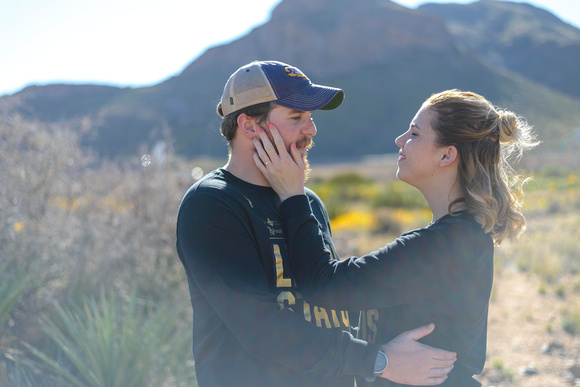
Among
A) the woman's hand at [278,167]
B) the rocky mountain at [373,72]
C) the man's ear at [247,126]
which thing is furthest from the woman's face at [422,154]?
the rocky mountain at [373,72]

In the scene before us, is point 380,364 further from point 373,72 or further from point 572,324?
point 373,72

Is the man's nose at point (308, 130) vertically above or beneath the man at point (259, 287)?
above

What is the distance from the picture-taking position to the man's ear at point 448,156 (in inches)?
88.0

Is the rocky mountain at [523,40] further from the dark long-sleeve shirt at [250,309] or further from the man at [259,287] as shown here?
the dark long-sleeve shirt at [250,309]

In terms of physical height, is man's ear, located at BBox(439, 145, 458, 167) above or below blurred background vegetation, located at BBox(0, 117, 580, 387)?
above

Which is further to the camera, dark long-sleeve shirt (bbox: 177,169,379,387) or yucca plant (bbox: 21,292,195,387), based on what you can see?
yucca plant (bbox: 21,292,195,387)

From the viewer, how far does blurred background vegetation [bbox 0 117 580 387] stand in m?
3.74

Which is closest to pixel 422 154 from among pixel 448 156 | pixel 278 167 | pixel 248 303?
pixel 448 156

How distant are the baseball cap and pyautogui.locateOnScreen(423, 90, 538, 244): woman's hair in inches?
20.7

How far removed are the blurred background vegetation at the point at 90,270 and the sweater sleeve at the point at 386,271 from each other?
2299mm

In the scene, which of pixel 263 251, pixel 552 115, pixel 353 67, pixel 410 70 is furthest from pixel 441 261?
pixel 353 67

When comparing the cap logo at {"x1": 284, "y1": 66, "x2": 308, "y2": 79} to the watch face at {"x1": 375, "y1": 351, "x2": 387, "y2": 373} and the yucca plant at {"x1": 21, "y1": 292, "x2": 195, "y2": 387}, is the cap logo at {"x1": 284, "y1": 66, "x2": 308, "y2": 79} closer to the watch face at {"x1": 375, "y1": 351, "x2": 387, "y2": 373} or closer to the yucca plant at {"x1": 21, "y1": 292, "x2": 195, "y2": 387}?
the watch face at {"x1": 375, "y1": 351, "x2": 387, "y2": 373}

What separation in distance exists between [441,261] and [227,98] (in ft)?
3.69

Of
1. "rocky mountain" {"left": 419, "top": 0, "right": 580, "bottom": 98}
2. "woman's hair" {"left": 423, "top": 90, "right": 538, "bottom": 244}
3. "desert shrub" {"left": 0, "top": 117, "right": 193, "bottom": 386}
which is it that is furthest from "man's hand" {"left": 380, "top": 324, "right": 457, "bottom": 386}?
"rocky mountain" {"left": 419, "top": 0, "right": 580, "bottom": 98}
